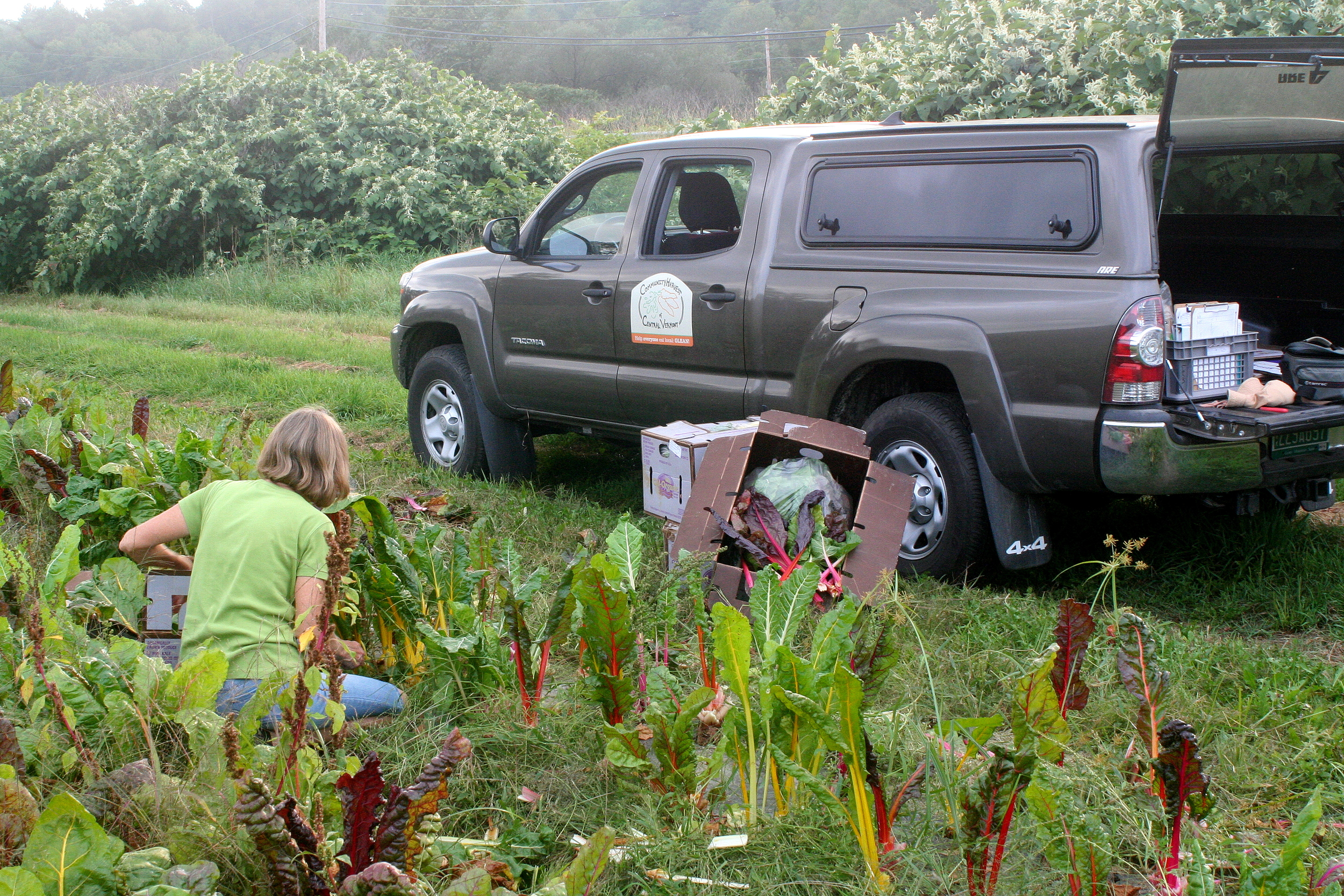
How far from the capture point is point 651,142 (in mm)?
5895

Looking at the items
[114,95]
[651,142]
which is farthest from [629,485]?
[114,95]

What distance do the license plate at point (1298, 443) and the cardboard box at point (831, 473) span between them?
1.27 meters

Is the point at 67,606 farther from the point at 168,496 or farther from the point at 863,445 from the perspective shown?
the point at 863,445

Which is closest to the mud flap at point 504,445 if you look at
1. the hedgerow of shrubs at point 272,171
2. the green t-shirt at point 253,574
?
the green t-shirt at point 253,574

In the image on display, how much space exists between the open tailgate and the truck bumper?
3.52 feet

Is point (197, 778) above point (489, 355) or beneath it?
beneath

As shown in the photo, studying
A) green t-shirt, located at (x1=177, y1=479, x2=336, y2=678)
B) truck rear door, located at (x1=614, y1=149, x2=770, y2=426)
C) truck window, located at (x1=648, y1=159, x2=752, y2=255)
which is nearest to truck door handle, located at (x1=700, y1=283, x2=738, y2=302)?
truck rear door, located at (x1=614, y1=149, x2=770, y2=426)

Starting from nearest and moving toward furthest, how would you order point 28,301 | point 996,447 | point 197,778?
point 197,778
point 996,447
point 28,301

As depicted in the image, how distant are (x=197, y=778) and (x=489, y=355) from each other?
392 cm

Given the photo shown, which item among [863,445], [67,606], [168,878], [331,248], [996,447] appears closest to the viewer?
[168,878]

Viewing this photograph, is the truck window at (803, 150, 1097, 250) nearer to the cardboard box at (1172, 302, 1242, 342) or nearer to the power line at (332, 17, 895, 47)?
the cardboard box at (1172, 302, 1242, 342)

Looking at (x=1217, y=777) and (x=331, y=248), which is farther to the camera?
(x=331, y=248)

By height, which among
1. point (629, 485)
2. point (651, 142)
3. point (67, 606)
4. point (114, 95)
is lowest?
point (629, 485)

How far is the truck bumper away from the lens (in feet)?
12.7
